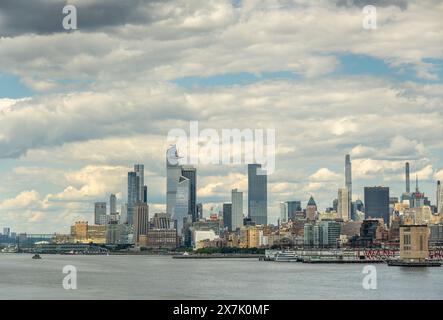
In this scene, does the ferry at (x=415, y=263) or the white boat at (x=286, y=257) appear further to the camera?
the white boat at (x=286, y=257)

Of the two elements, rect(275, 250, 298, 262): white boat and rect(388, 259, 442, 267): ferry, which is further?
rect(275, 250, 298, 262): white boat

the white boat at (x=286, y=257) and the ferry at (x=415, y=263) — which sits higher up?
the ferry at (x=415, y=263)

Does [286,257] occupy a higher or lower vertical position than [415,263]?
lower

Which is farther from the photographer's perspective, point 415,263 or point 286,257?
point 286,257

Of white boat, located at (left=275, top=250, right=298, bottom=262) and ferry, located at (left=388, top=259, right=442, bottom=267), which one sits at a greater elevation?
ferry, located at (left=388, top=259, right=442, bottom=267)
